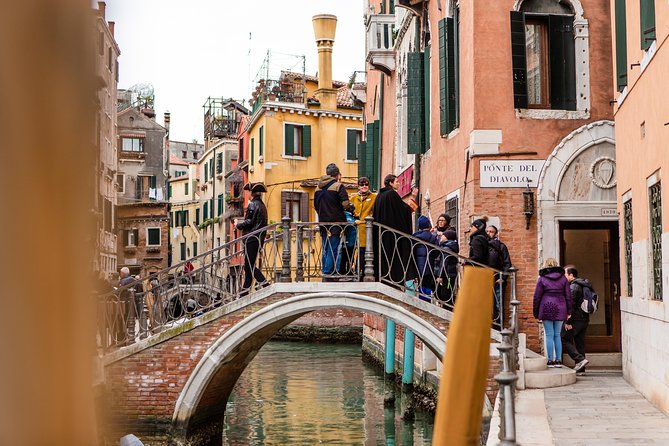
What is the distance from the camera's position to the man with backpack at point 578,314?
34.8ft

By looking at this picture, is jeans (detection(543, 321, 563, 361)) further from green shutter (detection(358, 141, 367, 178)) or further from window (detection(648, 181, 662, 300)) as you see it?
green shutter (detection(358, 141, 367, 178))

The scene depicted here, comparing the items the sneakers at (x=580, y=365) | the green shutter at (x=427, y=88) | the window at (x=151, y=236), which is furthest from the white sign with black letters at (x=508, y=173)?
the window at (x=151, y=236)

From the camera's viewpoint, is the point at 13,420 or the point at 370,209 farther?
the point at 370,209

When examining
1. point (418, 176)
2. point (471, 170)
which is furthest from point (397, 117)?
point (471, 170)

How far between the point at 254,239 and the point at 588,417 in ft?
15.6

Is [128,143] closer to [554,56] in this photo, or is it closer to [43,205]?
[43,205]

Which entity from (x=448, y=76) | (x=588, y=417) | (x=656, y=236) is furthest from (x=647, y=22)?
(x=448, y=76)

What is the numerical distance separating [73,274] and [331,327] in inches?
1163

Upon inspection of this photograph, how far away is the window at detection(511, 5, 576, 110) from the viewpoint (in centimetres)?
1143

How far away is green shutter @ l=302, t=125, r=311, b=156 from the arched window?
22548 mm

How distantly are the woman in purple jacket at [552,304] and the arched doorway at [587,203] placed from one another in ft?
3.93

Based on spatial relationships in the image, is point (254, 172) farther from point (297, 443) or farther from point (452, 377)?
point (452, 377)

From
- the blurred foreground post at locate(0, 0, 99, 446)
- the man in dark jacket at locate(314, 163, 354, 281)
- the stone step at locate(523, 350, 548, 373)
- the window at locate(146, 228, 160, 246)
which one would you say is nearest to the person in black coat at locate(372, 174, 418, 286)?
the man in dark jacket at locate(314, 163, 354, 281)

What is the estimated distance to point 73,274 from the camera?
740mm
